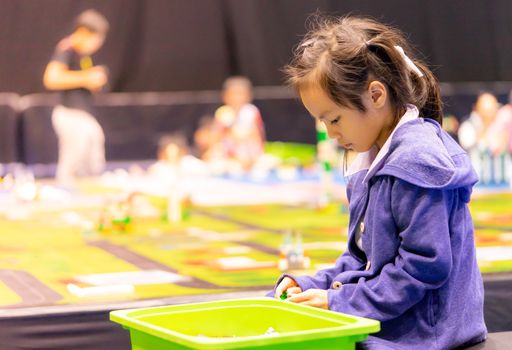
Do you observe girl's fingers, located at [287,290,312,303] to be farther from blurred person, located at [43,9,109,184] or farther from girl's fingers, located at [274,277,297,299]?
blurred person, located at [43,9,109,184]

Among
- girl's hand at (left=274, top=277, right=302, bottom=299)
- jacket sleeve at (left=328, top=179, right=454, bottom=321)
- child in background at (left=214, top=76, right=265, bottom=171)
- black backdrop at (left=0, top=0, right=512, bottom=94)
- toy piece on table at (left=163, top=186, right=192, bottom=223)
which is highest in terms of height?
black backdrop at (left=0, top=0, right=512, bottom=94)

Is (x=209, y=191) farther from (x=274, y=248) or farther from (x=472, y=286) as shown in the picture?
(x=472, y=286)

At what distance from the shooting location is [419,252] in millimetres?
1369

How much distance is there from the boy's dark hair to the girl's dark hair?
4727 mm

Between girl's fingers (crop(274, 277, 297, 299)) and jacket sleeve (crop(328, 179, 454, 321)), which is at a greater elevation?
jacket sleeve (crop(328, 179, 454, 321))

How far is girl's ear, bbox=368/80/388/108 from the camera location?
57.3 inches

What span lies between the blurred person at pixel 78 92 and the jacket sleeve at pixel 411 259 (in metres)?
4.16

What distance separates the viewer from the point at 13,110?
5.62 meters

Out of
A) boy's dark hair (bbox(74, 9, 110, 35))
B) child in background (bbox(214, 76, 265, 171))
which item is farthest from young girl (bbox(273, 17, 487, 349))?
boy's dark hair (bbox(74, 9, 110, 35))

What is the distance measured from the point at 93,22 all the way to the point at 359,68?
486cm

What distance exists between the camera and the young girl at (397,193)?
4.51 feet

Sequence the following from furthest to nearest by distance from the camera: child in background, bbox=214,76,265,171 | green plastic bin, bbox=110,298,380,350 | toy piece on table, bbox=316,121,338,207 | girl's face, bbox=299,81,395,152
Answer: child in background, bbox=214,76,265,171
toy piece on table, bbox=316,121,338,207
girl's face, bbox=299,81,395,152
green plastic bin, bbox=110,298,380,350

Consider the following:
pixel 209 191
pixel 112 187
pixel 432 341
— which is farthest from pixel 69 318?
pixel 112 187

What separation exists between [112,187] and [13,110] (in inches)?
34.8
